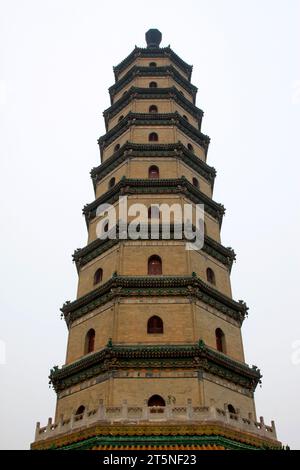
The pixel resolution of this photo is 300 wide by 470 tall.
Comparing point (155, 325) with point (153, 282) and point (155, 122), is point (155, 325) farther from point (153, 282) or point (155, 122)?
point (155, 122)

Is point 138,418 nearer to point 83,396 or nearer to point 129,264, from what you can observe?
point 83,396

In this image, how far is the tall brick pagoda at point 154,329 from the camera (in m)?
16.2

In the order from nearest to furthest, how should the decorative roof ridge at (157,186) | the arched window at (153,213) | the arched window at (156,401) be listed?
the arched window at (156,401)
the arched window at (153,213)
the decorative roof ridge at (157,186)

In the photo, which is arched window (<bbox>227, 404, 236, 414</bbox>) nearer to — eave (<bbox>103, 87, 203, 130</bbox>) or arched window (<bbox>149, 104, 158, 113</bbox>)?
arched window (<bbox>149, 104, 158, 113</bbox>)

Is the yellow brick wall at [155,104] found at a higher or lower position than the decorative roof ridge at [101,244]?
higher

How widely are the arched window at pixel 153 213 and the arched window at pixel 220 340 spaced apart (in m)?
5.75

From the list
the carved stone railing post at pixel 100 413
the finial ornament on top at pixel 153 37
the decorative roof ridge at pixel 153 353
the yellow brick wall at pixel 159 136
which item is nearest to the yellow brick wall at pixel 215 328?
the decorative roof ridge at pixel 153 353

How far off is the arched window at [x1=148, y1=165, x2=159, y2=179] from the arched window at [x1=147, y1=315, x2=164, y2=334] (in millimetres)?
7929

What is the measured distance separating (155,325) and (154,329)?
0.56 ft

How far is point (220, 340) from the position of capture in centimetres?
2064

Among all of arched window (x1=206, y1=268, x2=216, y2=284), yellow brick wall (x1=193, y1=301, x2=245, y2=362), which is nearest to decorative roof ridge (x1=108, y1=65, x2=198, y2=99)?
arched window (x1=206, y1=268, x2=216, y2=284)

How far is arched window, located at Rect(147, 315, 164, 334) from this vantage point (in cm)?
1931

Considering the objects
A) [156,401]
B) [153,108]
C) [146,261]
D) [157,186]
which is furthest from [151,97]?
[156,401]

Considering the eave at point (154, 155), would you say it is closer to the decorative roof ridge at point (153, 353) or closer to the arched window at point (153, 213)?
the arched window at point (153, 213)
